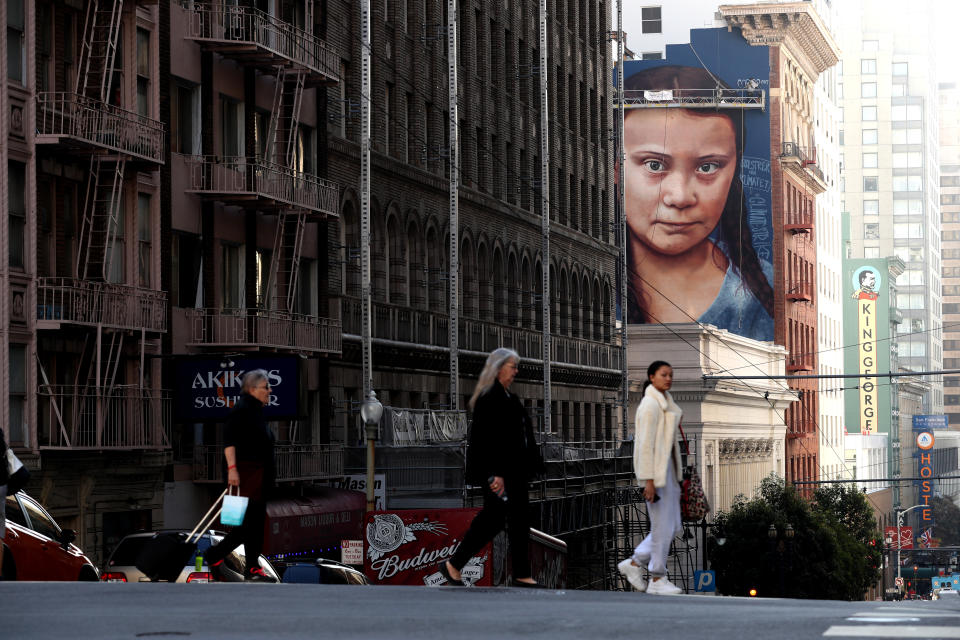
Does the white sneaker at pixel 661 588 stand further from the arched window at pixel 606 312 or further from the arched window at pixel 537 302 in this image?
the arched window at pixel 606 312

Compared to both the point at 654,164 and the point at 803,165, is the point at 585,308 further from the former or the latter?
the point at 803,165

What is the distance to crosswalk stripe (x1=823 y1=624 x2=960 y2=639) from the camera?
1219 centimetres

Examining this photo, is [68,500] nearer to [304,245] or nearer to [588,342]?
[304,245]

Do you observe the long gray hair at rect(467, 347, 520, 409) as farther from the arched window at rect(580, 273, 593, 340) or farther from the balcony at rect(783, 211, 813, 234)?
the balcony at rect(783, 211, 813, 234)

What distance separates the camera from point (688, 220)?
350 feet

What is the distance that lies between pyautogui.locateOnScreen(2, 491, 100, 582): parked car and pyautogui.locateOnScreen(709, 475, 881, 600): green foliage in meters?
47.1

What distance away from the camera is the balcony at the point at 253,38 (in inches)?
1555

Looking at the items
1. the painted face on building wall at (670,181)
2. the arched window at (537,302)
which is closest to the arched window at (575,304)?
the arched window at (537,302)

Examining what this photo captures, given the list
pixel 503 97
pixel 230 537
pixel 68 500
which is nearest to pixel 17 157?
pixel 68 500

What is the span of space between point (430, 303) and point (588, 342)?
18.3 m

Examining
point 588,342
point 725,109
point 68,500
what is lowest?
point 68,500

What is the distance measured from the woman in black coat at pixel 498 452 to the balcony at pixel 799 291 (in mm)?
98712

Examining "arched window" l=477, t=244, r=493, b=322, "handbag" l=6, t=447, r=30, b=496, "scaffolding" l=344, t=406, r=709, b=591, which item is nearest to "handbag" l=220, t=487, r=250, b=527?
"handbag" l=6, t=447, r=30, b=496

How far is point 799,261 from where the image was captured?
4670 inches
